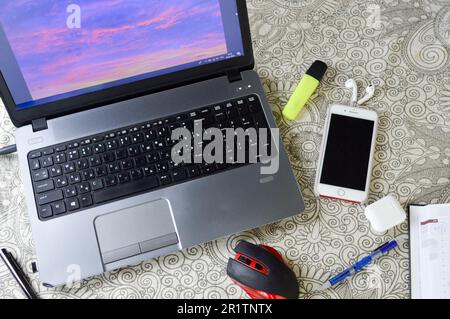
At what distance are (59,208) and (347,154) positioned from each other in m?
0.45

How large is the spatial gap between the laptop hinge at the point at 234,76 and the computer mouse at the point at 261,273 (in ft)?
0.86

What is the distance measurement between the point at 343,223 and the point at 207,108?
0.28 meters

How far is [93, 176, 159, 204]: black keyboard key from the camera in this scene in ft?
2.36

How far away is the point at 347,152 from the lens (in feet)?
2.46

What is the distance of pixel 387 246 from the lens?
2.30 ft

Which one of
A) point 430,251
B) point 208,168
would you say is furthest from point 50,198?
point 430,251

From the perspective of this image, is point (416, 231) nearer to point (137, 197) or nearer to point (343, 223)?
point (343, 223)

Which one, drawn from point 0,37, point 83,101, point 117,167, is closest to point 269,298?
point 117,167

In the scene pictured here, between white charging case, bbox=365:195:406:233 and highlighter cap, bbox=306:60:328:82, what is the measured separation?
0.23 m

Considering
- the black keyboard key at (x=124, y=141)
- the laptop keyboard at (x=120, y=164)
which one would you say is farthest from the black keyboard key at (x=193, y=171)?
the black keyboard key at (x=124, y=141)

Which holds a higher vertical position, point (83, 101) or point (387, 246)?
point (83, 101)

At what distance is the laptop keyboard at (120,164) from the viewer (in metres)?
0.72
